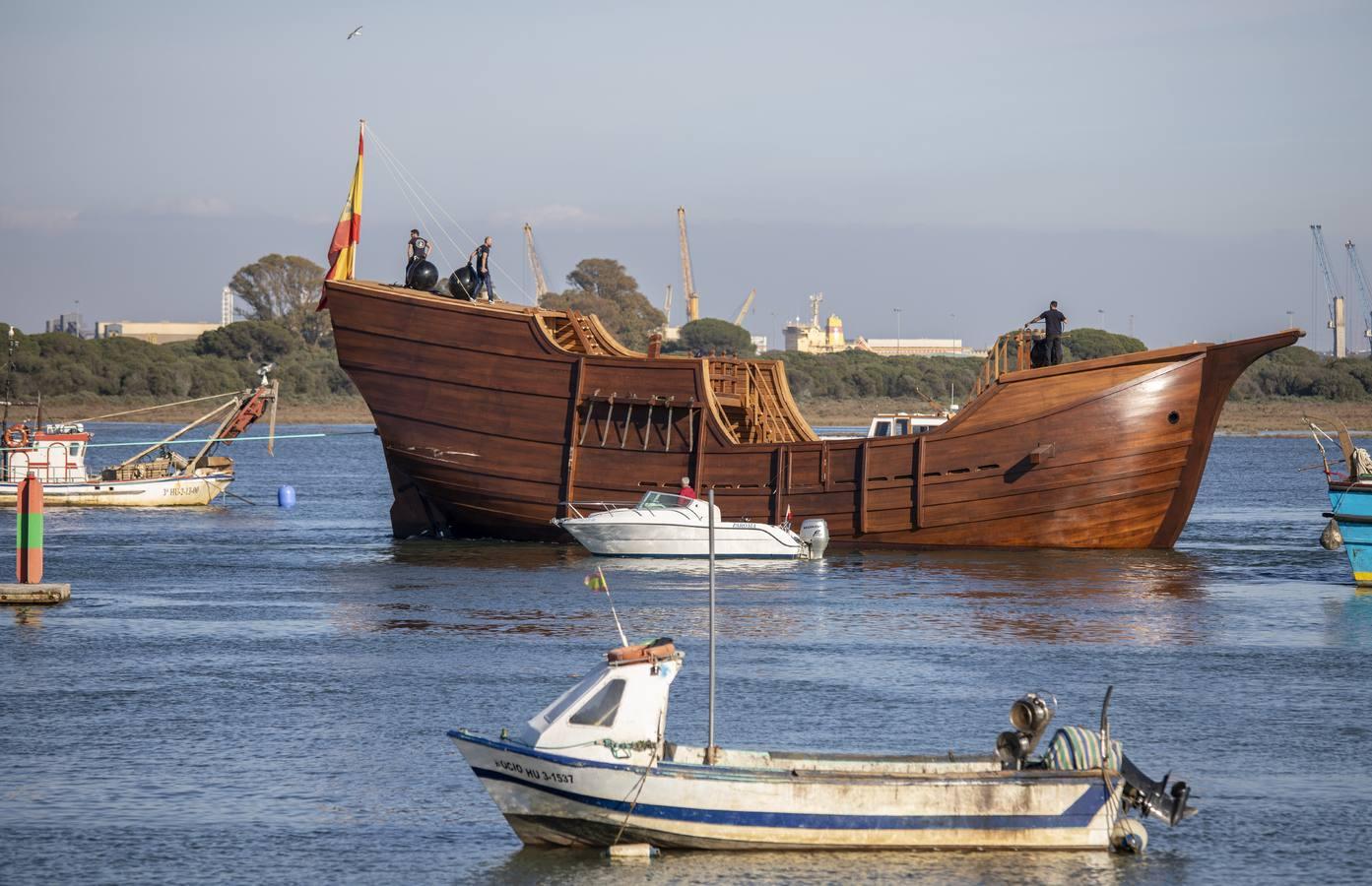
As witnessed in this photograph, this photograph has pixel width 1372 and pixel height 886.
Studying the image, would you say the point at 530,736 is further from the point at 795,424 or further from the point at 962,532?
the point at 795,424

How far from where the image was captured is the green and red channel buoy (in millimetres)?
32062

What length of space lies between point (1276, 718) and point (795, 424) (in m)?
22.1

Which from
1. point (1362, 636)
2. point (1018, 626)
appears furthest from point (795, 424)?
point (1362, 636)

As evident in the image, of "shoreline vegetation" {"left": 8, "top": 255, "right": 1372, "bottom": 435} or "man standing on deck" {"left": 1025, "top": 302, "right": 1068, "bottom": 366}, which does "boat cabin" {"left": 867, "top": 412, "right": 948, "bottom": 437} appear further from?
"shoreline vegetation" {"left": 8, "top": 255, "right": 1372, "bottom": 435}

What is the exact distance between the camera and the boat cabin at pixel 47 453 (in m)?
55.3

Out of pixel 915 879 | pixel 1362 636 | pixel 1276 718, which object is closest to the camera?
pixel 915 879

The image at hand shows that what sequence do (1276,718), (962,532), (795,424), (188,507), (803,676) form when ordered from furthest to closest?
(188,507), (795,424), (962,532), (803,676), (1276,718)

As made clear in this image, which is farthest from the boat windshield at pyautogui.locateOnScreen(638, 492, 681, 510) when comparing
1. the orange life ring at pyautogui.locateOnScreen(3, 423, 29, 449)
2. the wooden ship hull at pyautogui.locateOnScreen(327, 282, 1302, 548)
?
the orange life ring at pyautogui.locateOnScreen(3, 423, 29, 449)

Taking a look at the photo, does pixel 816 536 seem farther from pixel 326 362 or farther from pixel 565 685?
pixel 326 362

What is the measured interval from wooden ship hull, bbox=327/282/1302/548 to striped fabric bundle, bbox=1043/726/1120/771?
70.6 ft

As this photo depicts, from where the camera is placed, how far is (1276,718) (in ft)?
71.8

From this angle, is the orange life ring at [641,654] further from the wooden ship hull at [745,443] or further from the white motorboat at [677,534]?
the wooden ship hull at [745,443]

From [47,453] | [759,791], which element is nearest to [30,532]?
[759,791]

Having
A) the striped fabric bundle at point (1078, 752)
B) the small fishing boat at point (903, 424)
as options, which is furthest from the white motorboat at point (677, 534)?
the striped fabric bundle at point (1078, 752)
